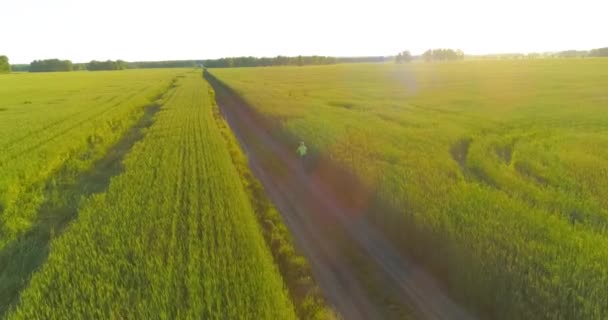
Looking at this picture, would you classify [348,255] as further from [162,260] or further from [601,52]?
[601,52]

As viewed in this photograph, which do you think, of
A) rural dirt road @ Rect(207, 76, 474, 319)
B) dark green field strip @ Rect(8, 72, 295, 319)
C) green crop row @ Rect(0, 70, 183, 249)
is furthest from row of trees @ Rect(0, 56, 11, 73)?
rural dirt road @ Rect(207, 76, 474, 319)

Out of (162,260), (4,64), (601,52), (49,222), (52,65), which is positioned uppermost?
(4,64)

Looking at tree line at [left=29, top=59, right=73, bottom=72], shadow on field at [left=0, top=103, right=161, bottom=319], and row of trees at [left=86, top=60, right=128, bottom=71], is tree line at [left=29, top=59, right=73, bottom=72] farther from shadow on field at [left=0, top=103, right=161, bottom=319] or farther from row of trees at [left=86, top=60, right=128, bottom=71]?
shadow on field at [left=0, top=103, right=161, bottom=319]

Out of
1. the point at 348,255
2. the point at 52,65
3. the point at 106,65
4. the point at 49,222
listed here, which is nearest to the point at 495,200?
the point at 348,255

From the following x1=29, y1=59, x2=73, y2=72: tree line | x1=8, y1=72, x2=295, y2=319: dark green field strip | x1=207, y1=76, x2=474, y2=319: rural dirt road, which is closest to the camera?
x1=8, y1=72, x2=295, y2=319: dark green field strip

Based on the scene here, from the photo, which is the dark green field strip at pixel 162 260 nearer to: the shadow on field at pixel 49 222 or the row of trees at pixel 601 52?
the shadow on field at pixel 49 222

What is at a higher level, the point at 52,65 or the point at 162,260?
the point at 52,65

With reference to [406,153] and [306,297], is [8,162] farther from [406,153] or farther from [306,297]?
[406,153]
